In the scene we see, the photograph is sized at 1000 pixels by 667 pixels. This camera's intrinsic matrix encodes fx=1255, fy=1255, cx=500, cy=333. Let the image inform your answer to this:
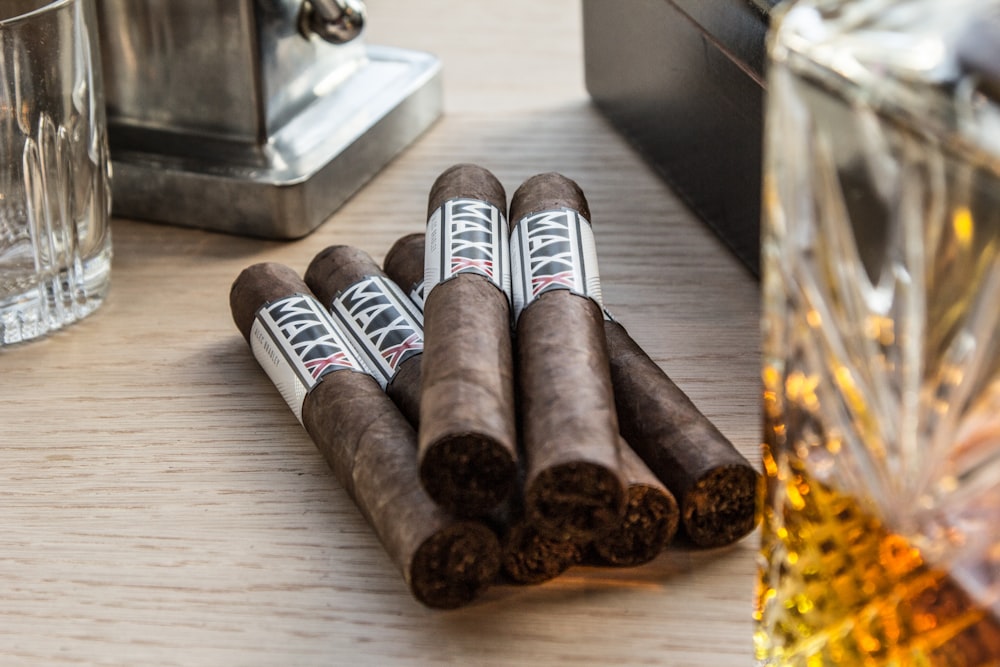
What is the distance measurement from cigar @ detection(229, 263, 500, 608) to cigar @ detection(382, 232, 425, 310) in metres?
0.07

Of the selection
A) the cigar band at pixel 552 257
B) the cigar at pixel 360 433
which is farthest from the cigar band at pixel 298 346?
the cigar band at pixel 552 257

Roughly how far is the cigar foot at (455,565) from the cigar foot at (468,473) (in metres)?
0.02

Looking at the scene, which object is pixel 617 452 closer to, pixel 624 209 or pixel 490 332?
pixel 490 332

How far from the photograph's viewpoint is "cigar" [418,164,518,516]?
0.64 metres

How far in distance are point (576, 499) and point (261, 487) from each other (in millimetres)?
251

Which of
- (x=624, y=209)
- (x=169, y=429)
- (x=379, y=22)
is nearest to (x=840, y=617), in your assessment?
(x=169, y=429)

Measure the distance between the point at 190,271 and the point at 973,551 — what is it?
71cm

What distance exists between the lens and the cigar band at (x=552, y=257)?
2.53ft

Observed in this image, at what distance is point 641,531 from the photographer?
27.2 inches

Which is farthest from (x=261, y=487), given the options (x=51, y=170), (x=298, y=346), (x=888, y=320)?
(x=888, y=320)

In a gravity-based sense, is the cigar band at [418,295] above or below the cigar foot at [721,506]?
above

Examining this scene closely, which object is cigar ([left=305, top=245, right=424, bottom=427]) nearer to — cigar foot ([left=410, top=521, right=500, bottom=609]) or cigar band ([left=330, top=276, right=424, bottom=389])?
cigar band ([left=330, top=276, right=424, bottom=389])

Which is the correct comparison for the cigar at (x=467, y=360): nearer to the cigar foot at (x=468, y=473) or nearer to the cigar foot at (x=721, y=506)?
the cigar foot at (x=468, y=473)

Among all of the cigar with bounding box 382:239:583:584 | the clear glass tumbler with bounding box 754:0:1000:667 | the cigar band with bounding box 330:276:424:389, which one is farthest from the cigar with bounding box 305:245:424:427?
the clear glass tumbler with bounding box 754:0:1000:667
